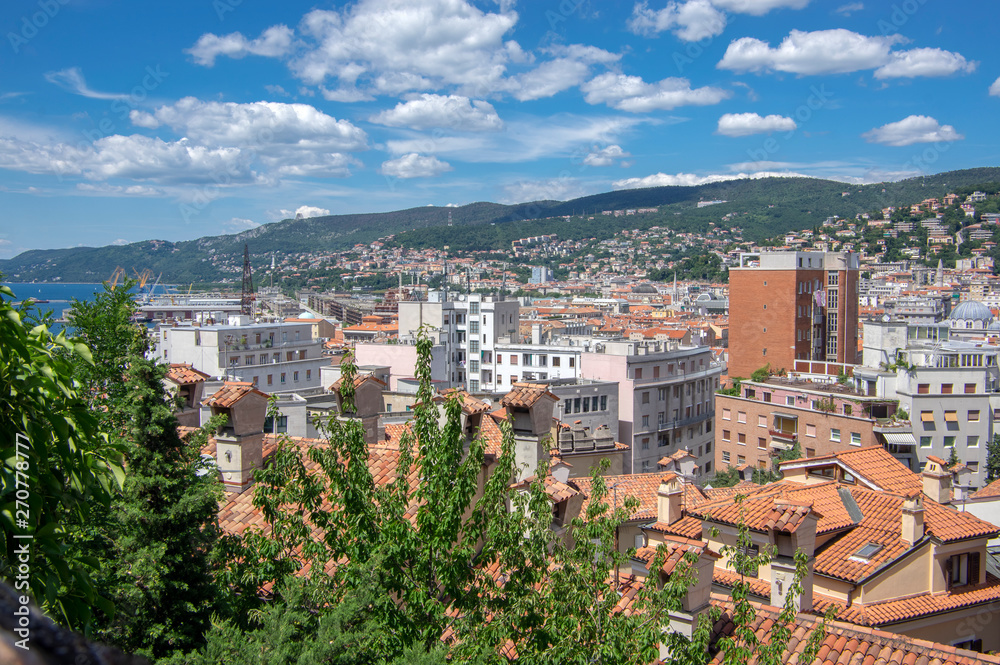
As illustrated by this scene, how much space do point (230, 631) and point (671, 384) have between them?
52.7m

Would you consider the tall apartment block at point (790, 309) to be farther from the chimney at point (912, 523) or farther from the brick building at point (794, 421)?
the chimney at point (912, 523)

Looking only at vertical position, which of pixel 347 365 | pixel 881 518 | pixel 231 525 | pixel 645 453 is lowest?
pixel 645 453

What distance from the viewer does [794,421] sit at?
4528 centimetres

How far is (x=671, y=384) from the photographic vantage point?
2231 inches

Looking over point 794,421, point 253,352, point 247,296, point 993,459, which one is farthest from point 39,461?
point 247,296

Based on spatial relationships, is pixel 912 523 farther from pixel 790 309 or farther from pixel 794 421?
pixel 790 309

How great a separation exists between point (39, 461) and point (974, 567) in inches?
567

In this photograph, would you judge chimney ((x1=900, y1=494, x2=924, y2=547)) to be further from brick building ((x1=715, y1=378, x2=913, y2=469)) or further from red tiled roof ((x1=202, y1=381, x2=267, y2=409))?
brick building ((x1=715, y1=378, x2=913, y2=469))

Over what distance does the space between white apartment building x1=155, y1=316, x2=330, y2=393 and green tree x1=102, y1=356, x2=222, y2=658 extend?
44.6 m

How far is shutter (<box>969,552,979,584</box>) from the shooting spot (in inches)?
512

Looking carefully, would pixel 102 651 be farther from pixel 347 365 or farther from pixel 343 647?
pixel 347 365

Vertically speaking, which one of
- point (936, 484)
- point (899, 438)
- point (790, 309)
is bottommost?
point (899, 438)

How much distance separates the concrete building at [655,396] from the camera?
5394cm

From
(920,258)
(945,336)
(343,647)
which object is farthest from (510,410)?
(920,258)
